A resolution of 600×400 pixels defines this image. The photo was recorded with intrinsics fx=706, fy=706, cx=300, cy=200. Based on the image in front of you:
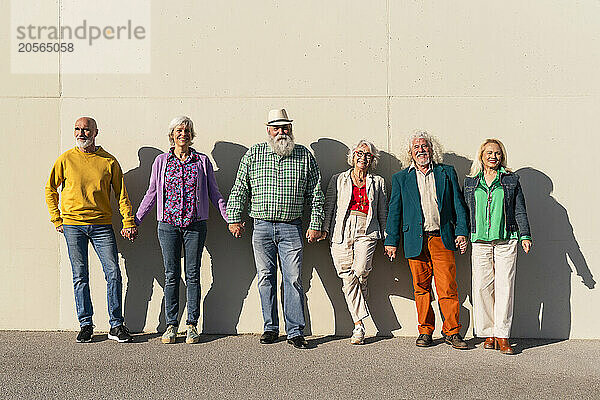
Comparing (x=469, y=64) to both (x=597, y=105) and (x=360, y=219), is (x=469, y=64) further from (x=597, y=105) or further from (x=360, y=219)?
(x=360, y=219)

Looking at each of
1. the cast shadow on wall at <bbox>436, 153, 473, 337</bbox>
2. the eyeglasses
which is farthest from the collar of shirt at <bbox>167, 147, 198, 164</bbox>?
the cast shadow on wall at <bbox>436, 153, 473, 337</bbox>

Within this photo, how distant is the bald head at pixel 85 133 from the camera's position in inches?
259

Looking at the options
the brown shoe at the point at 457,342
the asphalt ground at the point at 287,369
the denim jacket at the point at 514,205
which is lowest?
the asphalt ground at the point at 287,369

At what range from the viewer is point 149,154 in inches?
275

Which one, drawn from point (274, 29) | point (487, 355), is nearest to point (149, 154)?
point (274, 29)

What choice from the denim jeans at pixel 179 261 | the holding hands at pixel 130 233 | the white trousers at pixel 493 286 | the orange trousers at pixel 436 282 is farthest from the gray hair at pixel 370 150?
the holding hands at pixel 130 233

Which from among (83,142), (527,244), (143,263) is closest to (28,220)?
(83,142)

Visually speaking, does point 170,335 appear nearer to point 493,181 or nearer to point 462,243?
point 462,243

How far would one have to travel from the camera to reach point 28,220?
7.02 meters

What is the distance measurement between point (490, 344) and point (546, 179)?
1692 mm

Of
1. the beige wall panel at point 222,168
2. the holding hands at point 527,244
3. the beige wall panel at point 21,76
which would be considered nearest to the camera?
the holding hands at point 527,244

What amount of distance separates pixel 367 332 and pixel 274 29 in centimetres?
310

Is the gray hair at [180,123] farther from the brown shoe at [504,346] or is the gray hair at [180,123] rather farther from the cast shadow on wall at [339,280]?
the brown shoe at [504,346]

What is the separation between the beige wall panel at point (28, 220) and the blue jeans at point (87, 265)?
564mm
